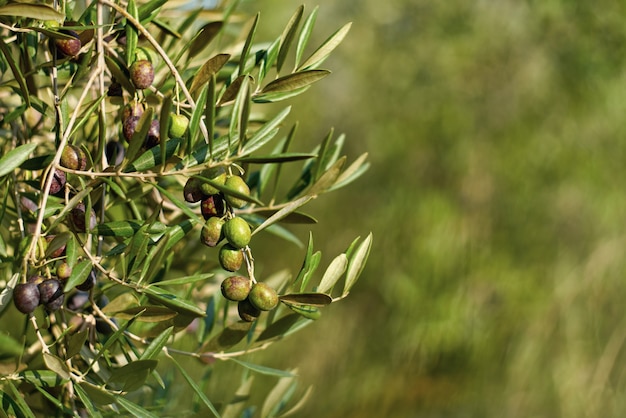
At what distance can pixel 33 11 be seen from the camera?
0.36m

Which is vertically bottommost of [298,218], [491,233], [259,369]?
[491,233]

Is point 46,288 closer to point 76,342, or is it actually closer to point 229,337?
point 76,342

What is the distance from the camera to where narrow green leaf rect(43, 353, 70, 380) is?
356mm

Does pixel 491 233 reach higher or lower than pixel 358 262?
lower

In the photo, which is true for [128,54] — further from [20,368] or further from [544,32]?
[544,32]

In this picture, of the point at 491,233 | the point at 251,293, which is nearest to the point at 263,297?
the point at 251,293

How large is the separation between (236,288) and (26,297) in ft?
0.33

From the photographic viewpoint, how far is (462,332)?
2283 millimetres

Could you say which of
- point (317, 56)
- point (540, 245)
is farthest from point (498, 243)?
point (317, 56)

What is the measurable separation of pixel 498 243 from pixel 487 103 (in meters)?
0.46

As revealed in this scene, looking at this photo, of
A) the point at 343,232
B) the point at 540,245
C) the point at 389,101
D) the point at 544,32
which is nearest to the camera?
the point at 544,32

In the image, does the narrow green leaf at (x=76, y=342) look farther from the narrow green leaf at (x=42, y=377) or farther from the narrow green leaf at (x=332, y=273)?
the narrow green leaf at (x=332, y=273)

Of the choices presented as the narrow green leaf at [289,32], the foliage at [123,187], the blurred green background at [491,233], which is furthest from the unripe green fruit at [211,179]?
the blurred green background at [491,233]

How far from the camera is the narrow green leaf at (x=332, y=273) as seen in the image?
413 millimetres
